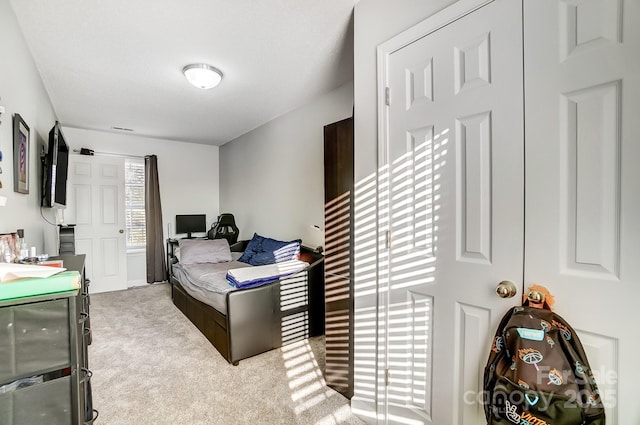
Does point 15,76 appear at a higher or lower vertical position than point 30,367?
higher

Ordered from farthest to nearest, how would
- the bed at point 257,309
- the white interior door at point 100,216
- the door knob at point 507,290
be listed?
the white interior door at point 100,216 → the bed at point 257,309 → the door knob at point 507,290

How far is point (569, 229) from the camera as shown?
1.02 m

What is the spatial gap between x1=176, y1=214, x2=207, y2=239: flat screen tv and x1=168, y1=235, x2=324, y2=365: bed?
223cm

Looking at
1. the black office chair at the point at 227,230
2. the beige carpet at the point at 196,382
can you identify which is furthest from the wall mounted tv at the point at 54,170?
the black office chair at the point at 227,230

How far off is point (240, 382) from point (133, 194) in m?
4.17

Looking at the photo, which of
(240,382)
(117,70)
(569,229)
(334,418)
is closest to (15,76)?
(117,70)

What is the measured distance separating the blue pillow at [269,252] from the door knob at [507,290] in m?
2.26

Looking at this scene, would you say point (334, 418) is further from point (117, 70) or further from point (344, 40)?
point (117, 70)

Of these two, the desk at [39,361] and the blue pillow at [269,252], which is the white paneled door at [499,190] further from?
the blue pillow at [269,252]

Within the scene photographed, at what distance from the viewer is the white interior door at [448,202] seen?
3.85 feet

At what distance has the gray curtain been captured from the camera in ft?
16.2

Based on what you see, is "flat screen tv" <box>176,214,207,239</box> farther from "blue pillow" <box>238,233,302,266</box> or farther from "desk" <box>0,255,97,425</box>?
"desk" <box>0,255,97,425</box>

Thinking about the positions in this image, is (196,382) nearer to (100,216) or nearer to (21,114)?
(21,114)

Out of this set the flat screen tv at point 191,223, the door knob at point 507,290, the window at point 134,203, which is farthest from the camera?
the flat screen tv at point 191,223
